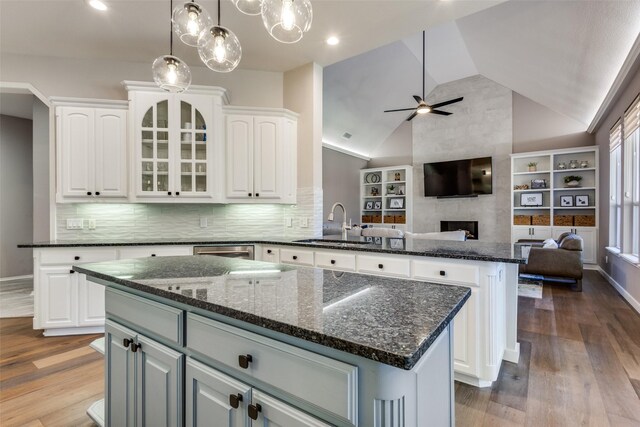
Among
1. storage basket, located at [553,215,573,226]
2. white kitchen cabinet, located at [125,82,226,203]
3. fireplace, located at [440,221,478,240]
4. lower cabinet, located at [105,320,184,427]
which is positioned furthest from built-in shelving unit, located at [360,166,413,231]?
lower cabinet, located at [105,320,184,427]

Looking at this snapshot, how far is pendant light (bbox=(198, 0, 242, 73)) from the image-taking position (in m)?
1.72

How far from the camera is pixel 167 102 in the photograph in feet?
11.4

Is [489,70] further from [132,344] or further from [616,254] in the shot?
[132,344]

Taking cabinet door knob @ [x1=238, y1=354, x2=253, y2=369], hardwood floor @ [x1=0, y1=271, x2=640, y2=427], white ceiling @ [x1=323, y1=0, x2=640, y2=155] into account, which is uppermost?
white ceiling @ [x1=323, y1=0, x2=640, y2=155]

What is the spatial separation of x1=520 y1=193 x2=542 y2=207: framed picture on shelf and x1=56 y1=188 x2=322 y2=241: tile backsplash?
5.89m

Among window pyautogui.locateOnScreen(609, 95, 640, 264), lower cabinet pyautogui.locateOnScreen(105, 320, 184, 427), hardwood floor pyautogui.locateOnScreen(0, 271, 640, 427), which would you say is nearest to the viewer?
lower cabinet pyautogui.locateOnScreen(105, 320, 184, 427)

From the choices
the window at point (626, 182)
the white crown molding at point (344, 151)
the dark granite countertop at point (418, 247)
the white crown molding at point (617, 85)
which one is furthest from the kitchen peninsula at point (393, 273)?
the white crown molding at point (344, 151)

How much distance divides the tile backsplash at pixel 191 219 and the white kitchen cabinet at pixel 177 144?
41cm

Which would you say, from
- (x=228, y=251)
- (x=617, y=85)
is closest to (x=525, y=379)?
(x=228, y=251)

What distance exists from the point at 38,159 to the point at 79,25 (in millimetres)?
2059

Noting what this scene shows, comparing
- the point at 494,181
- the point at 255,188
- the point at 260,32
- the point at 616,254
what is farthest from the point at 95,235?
the point at 494,181

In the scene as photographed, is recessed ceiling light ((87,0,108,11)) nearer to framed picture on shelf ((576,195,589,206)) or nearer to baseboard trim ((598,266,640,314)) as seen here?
baseboard trim ((598,266,640,314))

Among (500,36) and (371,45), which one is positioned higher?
(500,36)

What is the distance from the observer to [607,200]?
5742 millimetres
